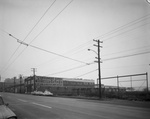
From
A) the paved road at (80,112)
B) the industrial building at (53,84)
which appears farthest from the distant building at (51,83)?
the paved road at (80,112)

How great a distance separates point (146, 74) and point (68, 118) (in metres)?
16.1

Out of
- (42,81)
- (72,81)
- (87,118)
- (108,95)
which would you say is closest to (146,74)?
(108,95)

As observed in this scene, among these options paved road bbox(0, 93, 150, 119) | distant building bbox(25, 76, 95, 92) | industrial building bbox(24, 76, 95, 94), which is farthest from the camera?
distant building bbox(25, 76, 95, 92)

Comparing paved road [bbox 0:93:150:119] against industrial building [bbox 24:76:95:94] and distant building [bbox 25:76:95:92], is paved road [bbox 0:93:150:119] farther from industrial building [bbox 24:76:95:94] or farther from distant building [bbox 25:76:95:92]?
distant building [bbox 25:76:95:92]

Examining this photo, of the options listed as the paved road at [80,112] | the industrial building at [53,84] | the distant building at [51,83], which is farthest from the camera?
the distant building at [51,83]

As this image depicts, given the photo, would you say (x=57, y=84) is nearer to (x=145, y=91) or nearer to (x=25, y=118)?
(x=145, y=91)

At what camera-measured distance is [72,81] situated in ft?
338

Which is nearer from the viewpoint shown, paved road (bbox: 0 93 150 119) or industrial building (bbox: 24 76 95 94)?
paved road (bbox: 0 93 150 119)

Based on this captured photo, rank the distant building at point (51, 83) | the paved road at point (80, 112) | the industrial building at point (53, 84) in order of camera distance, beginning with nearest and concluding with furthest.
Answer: the paved road at point (80, 112), the industrial building at point (53, 84), the distant building at point (51, 83)

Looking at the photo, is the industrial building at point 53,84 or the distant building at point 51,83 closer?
the industrial building at point 53,84

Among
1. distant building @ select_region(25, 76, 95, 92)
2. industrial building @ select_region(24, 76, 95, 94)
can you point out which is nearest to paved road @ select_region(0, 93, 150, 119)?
industrial building @ select_region(24, 76, 95, 94)

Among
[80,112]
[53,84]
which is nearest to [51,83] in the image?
[53,84]

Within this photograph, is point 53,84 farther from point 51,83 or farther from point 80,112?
point 80,112

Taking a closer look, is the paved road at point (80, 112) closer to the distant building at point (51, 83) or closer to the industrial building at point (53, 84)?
the industrial building at point (53, 84)
